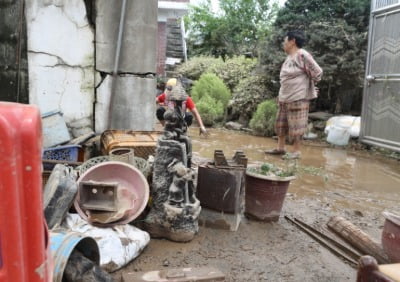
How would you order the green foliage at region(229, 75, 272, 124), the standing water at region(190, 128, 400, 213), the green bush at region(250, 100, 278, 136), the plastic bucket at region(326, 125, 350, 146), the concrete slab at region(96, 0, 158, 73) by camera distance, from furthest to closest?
the green foliage at region(229, 75, 272, 124) < the green bush at region(250, 100, 278, 136) < the plastic bucket at region(326, 125, 350, 146) < the standing water at region(190, 128, 400, 213) < the concrete slab at region(96, 0, 158, 73)

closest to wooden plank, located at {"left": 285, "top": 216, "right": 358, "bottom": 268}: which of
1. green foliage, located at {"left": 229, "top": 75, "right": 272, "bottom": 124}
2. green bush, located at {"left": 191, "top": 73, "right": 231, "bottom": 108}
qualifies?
green foliage, located at {"left": 229, "top": 75, "right": 272, "bottom": 124}

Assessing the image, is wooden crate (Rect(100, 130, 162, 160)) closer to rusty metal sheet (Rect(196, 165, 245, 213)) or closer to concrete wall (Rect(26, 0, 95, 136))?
concrete wall (Rect(26, 0, 95, 136))

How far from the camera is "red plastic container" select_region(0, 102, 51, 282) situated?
1.05 metres

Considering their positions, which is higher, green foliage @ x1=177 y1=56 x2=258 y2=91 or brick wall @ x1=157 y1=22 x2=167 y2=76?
brick wall @ x1=157 y1=22 x2=167 y2=76

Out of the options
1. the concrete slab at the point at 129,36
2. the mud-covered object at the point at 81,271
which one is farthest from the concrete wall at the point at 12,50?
the mud-covered object at the point at 81,271

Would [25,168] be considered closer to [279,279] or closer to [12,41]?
[279,279]

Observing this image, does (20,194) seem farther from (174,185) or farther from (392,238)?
(392,238)

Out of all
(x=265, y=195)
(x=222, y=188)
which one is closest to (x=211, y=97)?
(x=265, y=195)

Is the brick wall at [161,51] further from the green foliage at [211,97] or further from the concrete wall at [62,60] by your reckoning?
the concrete wall at [62,60]

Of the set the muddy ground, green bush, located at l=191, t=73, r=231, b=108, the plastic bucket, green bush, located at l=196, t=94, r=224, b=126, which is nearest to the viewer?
the muddy ground

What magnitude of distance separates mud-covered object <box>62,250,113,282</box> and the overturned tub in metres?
0.69

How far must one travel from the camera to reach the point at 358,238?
3.13m

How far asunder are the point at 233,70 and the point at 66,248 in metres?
10.8

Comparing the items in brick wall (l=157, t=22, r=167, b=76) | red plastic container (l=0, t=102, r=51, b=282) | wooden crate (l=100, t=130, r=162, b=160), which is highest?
brick wall (l=157, t=22, r=167, b=76)
